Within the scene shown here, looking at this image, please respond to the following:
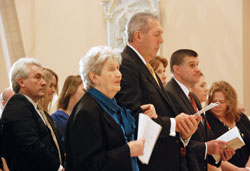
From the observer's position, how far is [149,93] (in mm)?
2609

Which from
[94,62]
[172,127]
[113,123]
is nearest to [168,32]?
[172,127]

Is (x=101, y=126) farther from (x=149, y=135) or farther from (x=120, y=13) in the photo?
(x=120, y=13)

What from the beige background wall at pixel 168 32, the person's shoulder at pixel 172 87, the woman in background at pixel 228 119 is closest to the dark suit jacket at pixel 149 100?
the person's shoulder at pixel 172 87

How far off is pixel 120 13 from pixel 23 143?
4.46m

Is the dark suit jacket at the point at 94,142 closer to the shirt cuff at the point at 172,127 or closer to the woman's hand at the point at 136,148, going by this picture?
the woman's hand at the point at 136,148

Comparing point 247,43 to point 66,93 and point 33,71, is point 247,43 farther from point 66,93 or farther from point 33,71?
point 33,71

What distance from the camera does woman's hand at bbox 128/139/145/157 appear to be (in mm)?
2062

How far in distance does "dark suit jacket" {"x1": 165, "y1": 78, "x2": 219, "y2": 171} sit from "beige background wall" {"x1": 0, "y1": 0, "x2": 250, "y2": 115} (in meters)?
2.20

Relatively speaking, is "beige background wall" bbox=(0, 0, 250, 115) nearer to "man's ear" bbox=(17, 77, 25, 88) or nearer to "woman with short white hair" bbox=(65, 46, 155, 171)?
"man's ear" bbox=(17, 77, 25, 88)

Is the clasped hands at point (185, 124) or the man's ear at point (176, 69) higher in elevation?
the man's ear at point (176, 69)

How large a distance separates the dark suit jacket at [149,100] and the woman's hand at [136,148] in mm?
336

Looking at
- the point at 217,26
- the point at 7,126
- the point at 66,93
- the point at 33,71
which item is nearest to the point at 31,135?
the point at 7,126

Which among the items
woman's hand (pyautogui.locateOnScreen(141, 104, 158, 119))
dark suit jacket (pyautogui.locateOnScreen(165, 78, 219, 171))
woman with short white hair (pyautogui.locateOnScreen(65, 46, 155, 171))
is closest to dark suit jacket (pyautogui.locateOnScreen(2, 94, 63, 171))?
woman with short white hair (pyautogui.locateOnScreen(65, 46, 155, 171))

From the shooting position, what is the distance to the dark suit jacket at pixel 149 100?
98.1 inches
